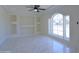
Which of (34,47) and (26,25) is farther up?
(26,25)

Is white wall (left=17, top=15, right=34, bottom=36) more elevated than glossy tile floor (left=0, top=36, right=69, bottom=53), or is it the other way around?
white wall (left=17, top=15, right=34, bottom=36)

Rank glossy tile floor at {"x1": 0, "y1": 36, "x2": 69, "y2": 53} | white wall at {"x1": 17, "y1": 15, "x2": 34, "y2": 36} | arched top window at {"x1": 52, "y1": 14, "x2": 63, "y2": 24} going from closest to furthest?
glossy tile floor at {"x1": 0, "y1": 36, "x2": 69, "y2": 53} → arched top window at {"x1": 52, "y1": 14, "x2": 63, "y2": 24} → white wall at {"x1": 17, "y1": 15, "x2": 34, "y2": 36}

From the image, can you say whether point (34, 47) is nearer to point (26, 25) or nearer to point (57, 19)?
point (57, 19)

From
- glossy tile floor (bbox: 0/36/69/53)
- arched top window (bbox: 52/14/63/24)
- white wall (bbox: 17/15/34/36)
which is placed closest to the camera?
glossy tile floor (bbox: 0/36/69/53)

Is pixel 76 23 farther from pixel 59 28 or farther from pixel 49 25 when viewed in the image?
pixel 49 25

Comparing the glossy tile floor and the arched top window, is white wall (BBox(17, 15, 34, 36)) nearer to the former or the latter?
the arched top window

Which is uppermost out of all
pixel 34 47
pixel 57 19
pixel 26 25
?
pixel 57 19

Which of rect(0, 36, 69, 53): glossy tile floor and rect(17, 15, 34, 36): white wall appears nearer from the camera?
rect(0, 36, 69, 53): glossy tile floor

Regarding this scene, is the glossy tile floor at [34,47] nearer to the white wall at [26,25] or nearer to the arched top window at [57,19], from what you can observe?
the arched top window at [57,19]

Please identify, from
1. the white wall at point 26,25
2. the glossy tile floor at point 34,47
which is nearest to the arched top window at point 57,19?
the glossy tile floor at point 34,47

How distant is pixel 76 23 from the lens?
15.1ft

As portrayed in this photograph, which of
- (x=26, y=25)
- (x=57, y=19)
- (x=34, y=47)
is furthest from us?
(x=26, y=25)

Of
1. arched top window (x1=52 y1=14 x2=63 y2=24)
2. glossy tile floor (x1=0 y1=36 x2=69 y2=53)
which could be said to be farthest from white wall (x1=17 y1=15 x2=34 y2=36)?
glossy tile floor (x1=0 y1=36 x2=69 y2=53)

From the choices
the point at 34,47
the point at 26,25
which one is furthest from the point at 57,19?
the point at 34,47
